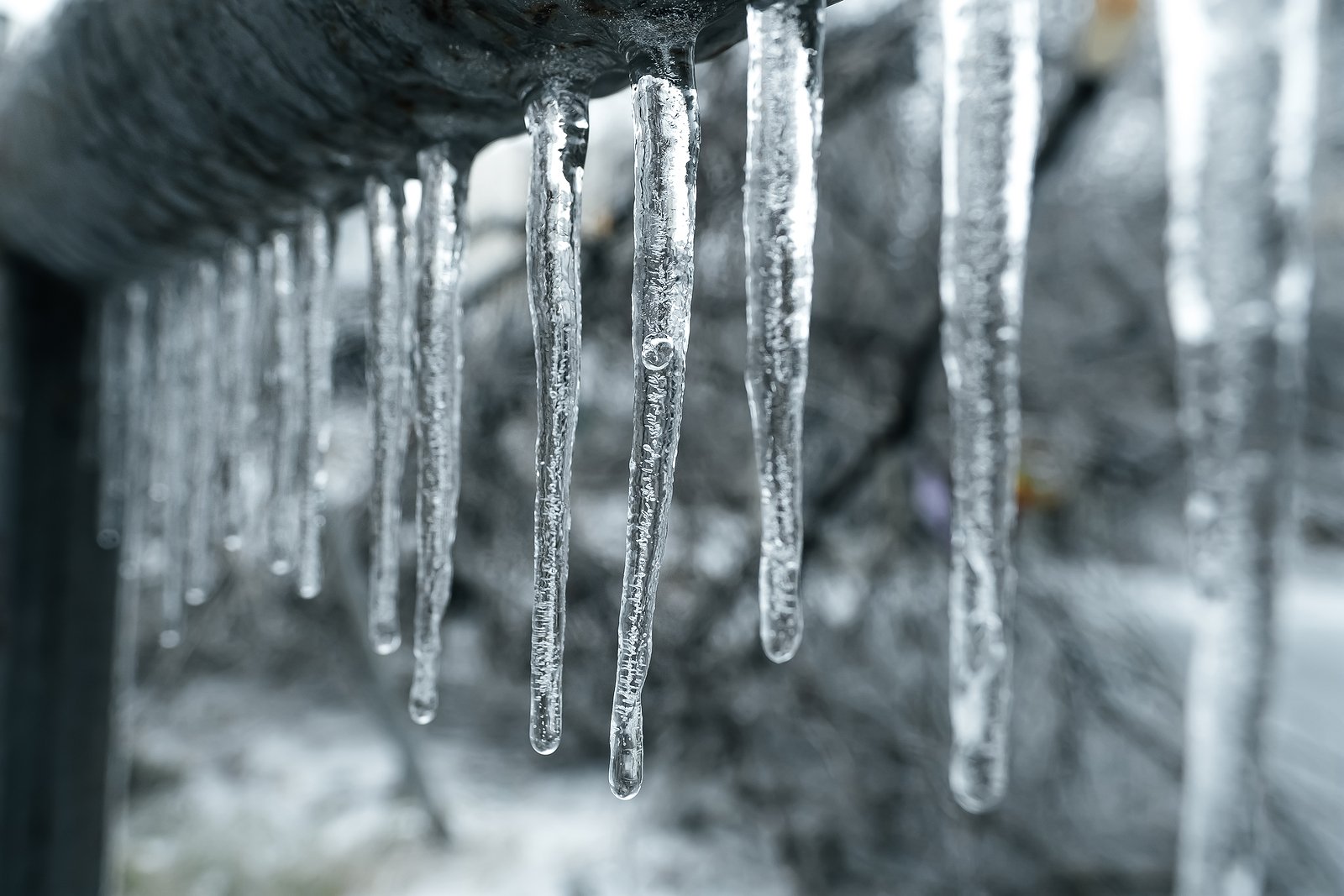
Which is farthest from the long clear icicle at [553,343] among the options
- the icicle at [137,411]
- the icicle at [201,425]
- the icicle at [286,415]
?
the icicle at [137,411]

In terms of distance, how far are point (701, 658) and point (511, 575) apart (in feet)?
3.37

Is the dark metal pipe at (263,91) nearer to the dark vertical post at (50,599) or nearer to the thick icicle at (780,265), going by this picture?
the thick icicle at (780,265)

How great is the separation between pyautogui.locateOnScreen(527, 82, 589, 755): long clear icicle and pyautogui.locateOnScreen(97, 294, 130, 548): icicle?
792 mm

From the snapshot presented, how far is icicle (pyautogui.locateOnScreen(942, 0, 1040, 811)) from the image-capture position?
41cm

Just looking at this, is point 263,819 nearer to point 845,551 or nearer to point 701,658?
point 701,658

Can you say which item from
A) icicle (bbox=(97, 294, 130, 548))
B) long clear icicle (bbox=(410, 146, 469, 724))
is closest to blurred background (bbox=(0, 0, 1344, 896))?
icicle (bbox=(97, 294, 130, 548))

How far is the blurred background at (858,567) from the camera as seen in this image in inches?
93.4

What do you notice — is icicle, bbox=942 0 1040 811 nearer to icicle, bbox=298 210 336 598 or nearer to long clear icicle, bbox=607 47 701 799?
long clear icicle, bbox=607 47 701 799

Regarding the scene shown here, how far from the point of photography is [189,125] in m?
0.48

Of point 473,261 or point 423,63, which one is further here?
point 473,261

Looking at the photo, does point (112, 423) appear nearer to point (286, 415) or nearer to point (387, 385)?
point (286, 415)

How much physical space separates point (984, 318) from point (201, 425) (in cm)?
74

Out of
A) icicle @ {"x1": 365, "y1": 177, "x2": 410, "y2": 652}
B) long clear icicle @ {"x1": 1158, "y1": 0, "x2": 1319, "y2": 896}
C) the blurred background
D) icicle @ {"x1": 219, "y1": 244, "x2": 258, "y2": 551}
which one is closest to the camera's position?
long clear icicle @ {"x1": 1158, "y1": 0, "x2": 1319, "y2": 896}

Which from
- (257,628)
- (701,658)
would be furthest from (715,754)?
(257,628)
